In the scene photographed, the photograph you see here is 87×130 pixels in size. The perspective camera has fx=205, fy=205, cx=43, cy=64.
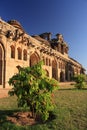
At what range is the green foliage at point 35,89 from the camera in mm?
8414

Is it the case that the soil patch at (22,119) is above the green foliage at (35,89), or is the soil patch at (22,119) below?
below

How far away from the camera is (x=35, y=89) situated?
8.41 meters

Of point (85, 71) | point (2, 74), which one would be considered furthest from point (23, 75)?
point (85, 71)

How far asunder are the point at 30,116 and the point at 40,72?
211 cm

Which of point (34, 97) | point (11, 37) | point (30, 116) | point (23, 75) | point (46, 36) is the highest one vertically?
point (46, 36)

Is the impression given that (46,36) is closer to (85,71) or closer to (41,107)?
(85,71)

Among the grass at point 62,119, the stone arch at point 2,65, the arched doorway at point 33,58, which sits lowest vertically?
the grass at point 62,119

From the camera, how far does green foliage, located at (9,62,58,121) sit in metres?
8.41

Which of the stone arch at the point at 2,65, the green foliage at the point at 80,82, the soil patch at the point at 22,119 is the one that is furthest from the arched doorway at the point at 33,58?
the soil patch at the point at 22,119

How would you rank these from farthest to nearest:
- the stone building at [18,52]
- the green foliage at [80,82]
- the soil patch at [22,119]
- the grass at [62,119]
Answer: the stone building at [18,52] → the green foliage at [80,82] → the soil patch at [22,119] → the grass at [62,119]

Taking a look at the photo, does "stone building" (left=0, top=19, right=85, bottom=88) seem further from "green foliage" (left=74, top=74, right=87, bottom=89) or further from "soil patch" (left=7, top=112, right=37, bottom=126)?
"soil patch" (left=7, top=112, right=37, bottom=126)

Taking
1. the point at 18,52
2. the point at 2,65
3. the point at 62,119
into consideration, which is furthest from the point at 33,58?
the point at 62,119

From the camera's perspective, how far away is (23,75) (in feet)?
28.2

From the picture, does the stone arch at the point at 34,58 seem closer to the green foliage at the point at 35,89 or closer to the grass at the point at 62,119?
the grass at the point at 62,119
